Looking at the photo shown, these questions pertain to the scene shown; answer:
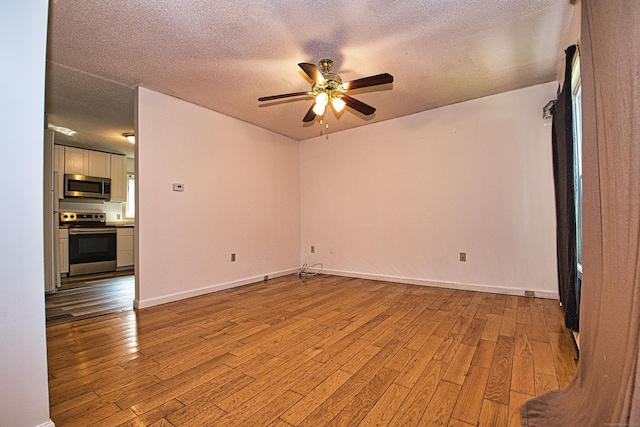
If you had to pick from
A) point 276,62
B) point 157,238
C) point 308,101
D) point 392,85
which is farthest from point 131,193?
point 392,85

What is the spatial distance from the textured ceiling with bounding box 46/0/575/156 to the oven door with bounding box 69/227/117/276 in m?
2.28

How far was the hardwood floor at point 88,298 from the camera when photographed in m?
2.95

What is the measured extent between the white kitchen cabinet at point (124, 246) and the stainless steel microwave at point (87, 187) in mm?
706

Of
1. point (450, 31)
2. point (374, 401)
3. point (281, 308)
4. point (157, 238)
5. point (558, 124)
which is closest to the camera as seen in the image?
point (374, 401)

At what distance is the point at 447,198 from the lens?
3.79 metres

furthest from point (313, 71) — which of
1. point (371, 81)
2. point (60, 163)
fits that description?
point (60, 163)

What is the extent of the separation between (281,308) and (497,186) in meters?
2.88

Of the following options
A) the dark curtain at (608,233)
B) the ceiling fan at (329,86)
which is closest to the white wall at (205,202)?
the ceiling fan at (329,86)

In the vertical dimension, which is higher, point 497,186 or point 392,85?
point 392,85

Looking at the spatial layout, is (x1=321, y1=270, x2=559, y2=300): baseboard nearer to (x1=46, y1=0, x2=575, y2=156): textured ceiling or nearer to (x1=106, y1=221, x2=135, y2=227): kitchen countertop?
(x1=46, y1=0, x2=575, y2=156): textured ceiling

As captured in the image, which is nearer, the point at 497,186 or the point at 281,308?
the point at 281,308

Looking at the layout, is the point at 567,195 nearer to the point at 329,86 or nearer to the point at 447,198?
the point at 447,198

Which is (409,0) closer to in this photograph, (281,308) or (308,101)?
(308,101)

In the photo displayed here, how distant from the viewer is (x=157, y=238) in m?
3.22
